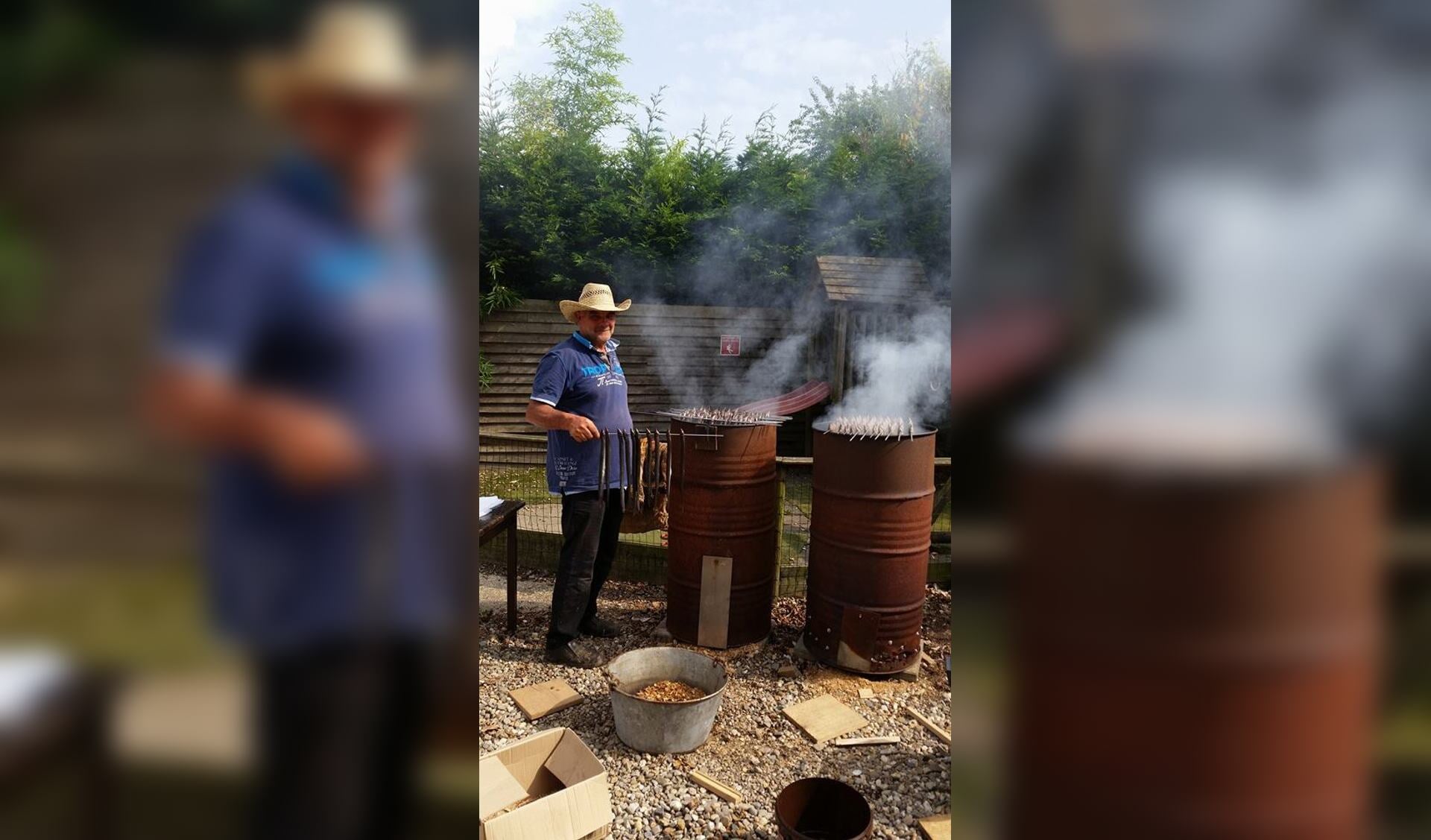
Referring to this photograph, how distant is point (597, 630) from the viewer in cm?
530

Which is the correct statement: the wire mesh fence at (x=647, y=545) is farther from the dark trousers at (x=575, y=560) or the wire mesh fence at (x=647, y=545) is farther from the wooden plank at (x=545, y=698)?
the wooden plank at (x=545, y=698)

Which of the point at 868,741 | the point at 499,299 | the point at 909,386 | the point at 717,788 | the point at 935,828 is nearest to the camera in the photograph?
the point at 935,828

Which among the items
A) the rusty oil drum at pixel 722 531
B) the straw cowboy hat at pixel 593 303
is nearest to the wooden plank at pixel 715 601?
the rusty oil drum at pixel 722 531

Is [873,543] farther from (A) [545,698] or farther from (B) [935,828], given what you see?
(A) [545,698]

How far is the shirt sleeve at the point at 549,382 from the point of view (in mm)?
4691

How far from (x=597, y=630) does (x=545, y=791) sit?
2011mm

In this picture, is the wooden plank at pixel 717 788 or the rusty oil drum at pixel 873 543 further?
the rusty oil drum at pixel 873 543

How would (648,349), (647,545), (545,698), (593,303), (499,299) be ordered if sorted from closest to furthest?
(545,698)
(593,303)
(647,545)
(499,299)
(648,349)
